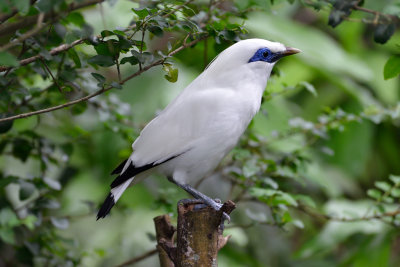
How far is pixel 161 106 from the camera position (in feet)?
9.98

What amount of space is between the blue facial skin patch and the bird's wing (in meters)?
0.12

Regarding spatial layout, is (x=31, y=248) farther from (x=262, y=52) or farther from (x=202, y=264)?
(x=262, y=52)

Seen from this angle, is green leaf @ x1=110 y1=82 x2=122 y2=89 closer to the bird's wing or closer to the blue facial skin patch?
the bird's wing

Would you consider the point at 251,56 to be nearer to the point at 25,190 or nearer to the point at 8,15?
the point at 8,15

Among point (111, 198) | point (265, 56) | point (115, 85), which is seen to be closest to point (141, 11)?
point (115, 85)

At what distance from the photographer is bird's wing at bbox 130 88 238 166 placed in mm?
1489

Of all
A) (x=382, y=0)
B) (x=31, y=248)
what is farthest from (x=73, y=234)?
(x=382, y=0)

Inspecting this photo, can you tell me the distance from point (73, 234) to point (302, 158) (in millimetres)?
1640

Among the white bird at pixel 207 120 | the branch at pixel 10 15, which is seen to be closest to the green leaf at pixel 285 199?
the white bird at pixel 207 120

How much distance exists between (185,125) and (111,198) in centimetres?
28

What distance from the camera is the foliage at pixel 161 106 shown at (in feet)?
4.67

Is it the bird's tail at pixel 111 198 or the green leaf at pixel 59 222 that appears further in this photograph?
the green leaf at pixel 59 222

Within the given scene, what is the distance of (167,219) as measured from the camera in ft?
5.25

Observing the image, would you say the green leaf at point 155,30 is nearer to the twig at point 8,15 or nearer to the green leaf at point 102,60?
the green leaf at point 102,60
